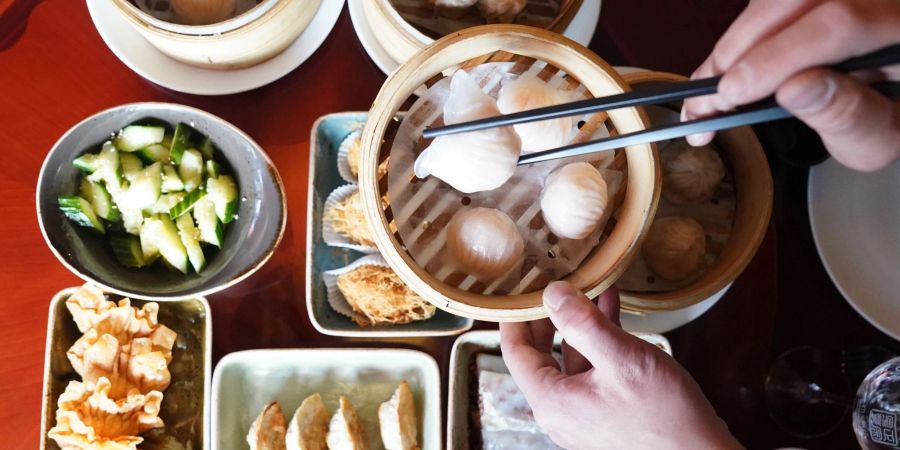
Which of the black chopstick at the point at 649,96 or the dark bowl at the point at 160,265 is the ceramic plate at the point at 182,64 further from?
the black chopstick at the point at 649,96

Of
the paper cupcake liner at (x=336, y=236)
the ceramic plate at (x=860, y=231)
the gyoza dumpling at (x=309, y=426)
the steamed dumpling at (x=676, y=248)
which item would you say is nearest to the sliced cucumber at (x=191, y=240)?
the paper cupcake liner at (x=336, y=236)

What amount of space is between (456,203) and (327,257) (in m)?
0.36

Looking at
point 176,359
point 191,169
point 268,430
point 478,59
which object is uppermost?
point 478,59

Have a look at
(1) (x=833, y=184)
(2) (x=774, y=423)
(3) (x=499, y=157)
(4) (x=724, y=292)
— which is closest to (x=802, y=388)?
(2) (x=774, y=423)

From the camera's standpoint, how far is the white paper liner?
1.14m

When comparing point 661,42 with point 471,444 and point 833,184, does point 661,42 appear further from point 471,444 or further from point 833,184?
point 471,444

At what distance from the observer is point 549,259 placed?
1.17 meters

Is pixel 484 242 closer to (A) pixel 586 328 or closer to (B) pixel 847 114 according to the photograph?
(A) pixel 586 328

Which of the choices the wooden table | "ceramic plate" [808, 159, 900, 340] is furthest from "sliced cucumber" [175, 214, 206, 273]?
"ceramic plate" [808, 159, 900, 340]

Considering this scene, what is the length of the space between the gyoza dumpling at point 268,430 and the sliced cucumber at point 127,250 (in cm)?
38

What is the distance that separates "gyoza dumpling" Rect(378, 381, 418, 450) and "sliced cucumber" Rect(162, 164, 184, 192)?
593 millimetres

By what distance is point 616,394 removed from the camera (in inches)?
36.4

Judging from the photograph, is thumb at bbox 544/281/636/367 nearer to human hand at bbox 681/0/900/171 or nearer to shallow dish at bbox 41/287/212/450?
human hand at bbox 681/0/900/171

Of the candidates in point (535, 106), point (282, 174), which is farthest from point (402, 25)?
point (282, 174)
